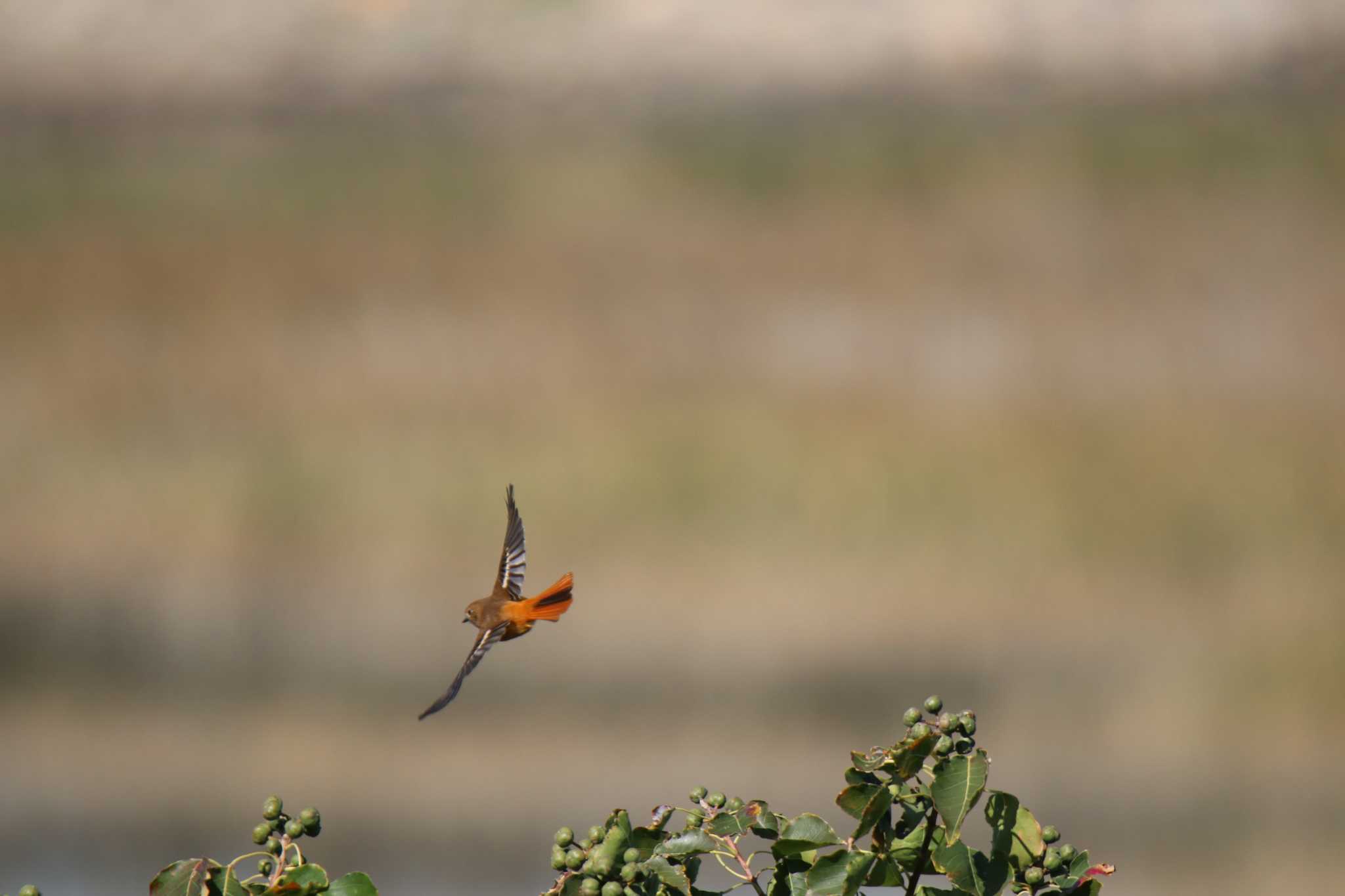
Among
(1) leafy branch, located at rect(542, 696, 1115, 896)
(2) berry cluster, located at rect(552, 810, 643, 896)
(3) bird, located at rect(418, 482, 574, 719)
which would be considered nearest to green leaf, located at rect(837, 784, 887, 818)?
(1) leafy branch, located at rect(542, 696, 1115, 896)

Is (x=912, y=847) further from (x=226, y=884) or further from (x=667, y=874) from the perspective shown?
(x=226, y=884)

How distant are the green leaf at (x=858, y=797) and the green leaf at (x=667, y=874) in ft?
0.30

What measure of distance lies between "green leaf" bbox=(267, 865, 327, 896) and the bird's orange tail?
0.44 m

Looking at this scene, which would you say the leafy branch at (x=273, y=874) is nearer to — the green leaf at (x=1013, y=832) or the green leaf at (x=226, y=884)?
the green leaf at (x=226, y=884)

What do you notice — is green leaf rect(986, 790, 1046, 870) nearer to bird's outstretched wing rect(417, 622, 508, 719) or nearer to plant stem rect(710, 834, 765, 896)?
plant stem rect(710, 834, 765, 896)

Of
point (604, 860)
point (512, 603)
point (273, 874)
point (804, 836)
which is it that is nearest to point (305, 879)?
point (273, 874)

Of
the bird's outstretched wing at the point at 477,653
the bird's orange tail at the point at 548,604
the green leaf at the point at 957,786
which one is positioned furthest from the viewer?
the bird's orange tail at the point at 548,604

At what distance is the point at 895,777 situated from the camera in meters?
0.64

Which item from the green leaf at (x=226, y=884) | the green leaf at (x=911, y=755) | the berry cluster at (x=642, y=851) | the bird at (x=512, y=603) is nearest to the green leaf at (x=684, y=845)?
the berry cluster at (x=642, y=851)

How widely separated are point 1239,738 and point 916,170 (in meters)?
1.35

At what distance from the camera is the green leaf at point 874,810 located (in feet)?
2.09

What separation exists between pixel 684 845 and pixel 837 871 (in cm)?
8

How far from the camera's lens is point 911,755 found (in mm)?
625

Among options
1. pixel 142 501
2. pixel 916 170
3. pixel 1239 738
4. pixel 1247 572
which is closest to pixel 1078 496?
pixel 1247 572
